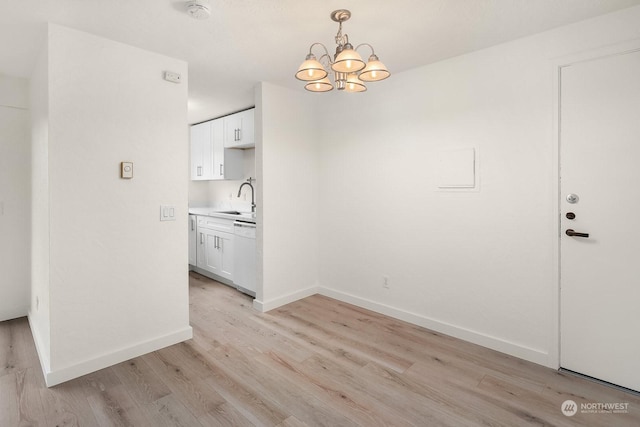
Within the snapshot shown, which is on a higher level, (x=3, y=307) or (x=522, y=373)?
(x=3, y=307)

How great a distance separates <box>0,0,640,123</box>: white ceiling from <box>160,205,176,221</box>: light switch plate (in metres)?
1.24

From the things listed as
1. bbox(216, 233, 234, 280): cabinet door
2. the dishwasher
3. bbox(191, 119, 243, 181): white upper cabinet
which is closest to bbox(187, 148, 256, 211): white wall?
bbox(191, 119, 243, 181): white upper cabinet

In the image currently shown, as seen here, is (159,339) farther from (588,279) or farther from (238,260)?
(588,279)

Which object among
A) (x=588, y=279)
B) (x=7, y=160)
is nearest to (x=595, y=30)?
(x=588, y=279)

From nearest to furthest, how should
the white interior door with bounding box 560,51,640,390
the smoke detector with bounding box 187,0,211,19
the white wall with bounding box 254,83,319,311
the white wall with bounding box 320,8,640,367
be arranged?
the smoke detector with bounding box 187,0,211,19, the white interior door with bounding box 560,51,640,390, the white wall with bounding box 320,8,640,367, the white wall with bounding box 254,83,319,311

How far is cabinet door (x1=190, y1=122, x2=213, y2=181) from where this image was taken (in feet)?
16.8

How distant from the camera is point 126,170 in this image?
2.50 m

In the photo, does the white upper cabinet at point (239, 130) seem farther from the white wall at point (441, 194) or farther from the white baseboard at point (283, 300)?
the white baseboard at point (283, 300)

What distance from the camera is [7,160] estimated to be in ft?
10.6

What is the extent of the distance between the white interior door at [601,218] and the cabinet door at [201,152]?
14.5 ft

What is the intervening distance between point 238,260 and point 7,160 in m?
2.46

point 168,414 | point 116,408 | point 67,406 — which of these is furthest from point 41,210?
point 168,414

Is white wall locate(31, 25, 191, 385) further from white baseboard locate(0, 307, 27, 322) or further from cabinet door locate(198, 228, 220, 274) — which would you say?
cabinet door locate(198, 228, 220, 274)

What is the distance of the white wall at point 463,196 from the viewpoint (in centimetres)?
242
